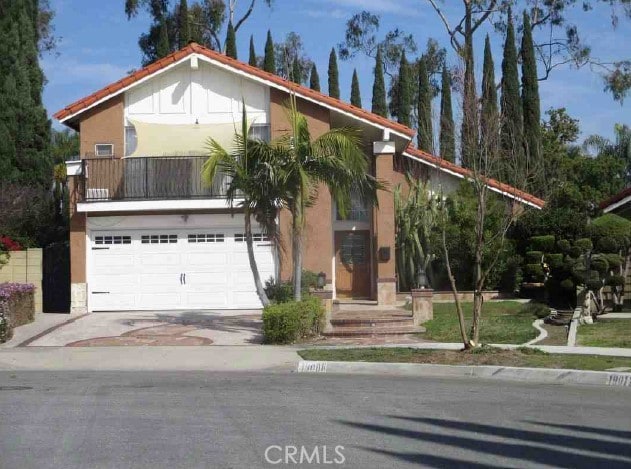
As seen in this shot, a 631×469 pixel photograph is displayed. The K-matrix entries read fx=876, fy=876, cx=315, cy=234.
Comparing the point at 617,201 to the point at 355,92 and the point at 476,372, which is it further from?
the point at 355,92

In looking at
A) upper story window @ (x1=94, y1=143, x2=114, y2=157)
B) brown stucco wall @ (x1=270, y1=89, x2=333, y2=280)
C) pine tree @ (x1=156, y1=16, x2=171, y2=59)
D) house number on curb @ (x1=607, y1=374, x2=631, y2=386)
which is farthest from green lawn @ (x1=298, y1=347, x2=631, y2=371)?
pine tree @ (x1=156, y1=16, x2=171, y2=59)

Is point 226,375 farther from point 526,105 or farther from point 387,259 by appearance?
point 526,105

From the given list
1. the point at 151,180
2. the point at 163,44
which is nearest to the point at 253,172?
the point at 151,180

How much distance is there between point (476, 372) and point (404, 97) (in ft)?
94.5

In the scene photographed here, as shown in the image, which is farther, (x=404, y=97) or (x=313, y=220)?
(x=404, y=97)

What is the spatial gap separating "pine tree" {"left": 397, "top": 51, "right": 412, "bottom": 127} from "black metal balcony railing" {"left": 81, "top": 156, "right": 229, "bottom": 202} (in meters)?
19.5

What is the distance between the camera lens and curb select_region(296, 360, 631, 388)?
12070 millimetres

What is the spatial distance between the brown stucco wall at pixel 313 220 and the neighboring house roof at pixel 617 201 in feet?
23.8

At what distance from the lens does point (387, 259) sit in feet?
→ 72.8

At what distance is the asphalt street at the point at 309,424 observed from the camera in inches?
287

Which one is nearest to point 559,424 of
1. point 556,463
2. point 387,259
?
point 556,463

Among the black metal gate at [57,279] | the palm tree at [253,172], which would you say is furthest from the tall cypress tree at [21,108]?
the palm tree at [253,172]

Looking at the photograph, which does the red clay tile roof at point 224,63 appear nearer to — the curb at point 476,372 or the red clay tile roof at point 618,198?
the red clay tile roof at point 618,198

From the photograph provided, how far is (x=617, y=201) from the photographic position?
23.4 m
